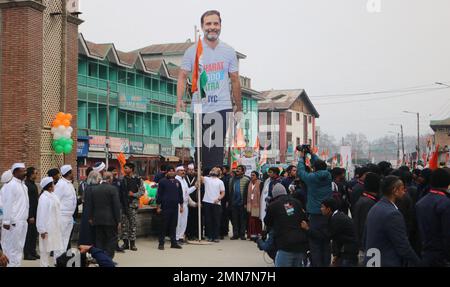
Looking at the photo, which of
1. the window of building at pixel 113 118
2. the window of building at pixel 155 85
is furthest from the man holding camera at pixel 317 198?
the window of building at pixel 155 85

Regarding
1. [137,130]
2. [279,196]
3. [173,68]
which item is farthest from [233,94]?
[173,68]

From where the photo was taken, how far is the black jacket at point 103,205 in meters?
11.3

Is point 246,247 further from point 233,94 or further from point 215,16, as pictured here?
point 215,16

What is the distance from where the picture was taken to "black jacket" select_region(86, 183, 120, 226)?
1127 centimetres

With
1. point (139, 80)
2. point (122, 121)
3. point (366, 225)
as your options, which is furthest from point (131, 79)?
point (366, 225)

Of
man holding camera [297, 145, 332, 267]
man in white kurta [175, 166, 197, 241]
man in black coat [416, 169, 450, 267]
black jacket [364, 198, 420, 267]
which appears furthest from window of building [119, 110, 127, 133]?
black jacket [364, 198, 420, 267]

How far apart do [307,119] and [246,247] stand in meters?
76.4

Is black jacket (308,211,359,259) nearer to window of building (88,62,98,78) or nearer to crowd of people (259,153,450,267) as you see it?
crowd of people (259,153,450,267)

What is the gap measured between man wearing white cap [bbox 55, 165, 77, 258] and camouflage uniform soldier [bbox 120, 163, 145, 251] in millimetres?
2003

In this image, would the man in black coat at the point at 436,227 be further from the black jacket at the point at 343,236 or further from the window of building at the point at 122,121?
the window of building at the point at 122,121

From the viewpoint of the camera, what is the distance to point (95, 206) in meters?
11.3

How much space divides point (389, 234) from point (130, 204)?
8322 mm

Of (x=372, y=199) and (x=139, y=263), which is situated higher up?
(x=372, y=199)

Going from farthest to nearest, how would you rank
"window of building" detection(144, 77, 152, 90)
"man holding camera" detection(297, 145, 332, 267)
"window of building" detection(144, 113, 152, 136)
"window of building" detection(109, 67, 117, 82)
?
"window of building" detection(144, 113, 152, 136), "window of building" detection(144, 77, 152, 90), "window of building" detection(109, 67, 117, 82), "man holding camera" detection(297, 145, 332, 267)
